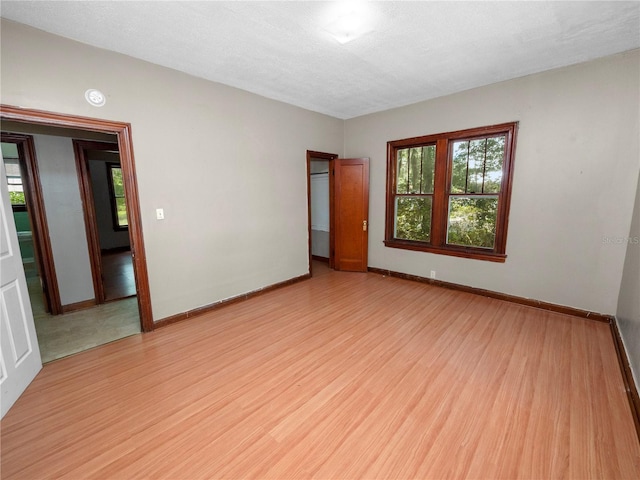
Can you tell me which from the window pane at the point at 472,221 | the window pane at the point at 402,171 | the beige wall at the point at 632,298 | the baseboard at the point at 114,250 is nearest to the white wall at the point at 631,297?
the beige wall at the point at 632,298

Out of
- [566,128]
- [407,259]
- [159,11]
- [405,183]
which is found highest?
[159,11]

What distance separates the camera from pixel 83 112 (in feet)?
7.92

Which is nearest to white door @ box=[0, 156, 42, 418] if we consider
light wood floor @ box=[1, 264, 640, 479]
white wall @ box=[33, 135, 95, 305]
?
light wood floor @ box=[1, 264, 640, 479]

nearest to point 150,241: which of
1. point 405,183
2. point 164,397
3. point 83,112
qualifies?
point 83,112

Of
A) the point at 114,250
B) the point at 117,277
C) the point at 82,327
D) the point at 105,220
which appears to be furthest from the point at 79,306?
the point at 105,220

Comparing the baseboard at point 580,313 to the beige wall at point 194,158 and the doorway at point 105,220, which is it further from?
the doorway at point 105,220

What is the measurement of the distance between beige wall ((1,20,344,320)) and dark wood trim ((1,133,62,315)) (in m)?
A: 1.37

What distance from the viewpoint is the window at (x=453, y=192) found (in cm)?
358

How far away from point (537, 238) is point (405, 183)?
197cm

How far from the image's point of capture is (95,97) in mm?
2463

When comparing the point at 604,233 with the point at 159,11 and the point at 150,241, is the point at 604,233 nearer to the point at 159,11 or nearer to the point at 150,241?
the point at 159,11

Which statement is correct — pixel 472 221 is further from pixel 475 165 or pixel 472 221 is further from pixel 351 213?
pixel 351 213

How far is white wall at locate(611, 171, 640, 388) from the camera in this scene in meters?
2.11

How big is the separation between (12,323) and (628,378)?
4626 millimetres
